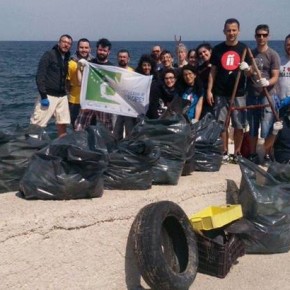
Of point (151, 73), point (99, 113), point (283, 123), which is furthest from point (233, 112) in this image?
point (99, 113)

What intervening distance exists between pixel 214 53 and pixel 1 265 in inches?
152

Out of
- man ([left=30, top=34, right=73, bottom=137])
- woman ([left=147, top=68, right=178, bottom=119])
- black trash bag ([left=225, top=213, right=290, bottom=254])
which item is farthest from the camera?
man ([left=30, top=34, right=73, bottom=137])

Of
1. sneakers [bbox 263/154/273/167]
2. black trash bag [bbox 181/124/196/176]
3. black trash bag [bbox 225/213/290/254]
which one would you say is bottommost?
black trash bag [bbox 225/213/290/254]

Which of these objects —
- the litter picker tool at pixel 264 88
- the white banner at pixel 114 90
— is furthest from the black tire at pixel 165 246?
the white banner at pixel 114 90

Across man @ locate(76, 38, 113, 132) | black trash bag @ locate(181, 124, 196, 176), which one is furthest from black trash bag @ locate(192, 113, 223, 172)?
man @ locate(76, 38, 113, 132)

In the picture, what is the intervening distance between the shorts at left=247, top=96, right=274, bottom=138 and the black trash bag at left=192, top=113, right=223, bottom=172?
855 millimetres

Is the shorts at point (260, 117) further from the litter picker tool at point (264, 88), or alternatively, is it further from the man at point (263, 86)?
the litter picker tool at point (264, 88)

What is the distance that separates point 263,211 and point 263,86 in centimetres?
179

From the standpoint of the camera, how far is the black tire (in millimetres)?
4363

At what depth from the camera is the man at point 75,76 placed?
7395 mm

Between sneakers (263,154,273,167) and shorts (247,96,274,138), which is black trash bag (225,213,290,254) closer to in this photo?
sneakers (263,154,273,167)

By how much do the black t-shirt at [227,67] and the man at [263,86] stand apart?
0.17m

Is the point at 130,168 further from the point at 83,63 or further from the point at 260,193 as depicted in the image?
the point at 83,63

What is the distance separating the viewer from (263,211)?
541 centimetres
